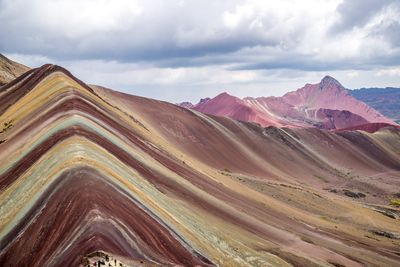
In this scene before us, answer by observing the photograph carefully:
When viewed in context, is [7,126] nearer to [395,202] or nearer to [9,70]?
[9,70]

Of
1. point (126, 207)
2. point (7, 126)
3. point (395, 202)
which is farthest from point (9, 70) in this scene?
point (126, 207)

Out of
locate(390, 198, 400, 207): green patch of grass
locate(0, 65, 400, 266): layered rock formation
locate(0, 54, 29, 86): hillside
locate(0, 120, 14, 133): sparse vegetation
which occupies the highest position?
locate(0, 54, 29, 86): hillside

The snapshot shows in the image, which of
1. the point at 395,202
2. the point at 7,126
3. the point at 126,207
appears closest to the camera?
the point at 126,207

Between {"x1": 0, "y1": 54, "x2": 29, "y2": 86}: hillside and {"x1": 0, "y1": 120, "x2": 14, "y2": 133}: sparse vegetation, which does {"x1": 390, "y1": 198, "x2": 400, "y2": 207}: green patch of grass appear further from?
{"x1": 0, "y1": 54, "x2": 29, "y2": 86}: hillside

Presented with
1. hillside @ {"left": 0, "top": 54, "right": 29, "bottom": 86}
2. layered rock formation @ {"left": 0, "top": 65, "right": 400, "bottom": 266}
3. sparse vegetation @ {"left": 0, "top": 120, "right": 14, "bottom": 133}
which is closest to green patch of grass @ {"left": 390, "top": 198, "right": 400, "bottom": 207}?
layered rock formation @ {"left": 0, "top": 65, "right": 400, "bottom": 266}

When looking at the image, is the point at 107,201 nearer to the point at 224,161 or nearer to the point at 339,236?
the point at 339,236

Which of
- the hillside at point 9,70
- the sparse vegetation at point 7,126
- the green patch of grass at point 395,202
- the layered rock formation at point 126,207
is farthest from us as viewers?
the green patch of grass at point 395,202

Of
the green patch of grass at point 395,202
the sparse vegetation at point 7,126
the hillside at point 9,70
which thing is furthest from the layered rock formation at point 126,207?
the hillside at point 9,70

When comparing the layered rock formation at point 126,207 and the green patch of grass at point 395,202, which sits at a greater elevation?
the layered rock formation at point 126,207

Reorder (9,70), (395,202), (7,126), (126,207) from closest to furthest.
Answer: (126,207) < (7,126) < (395,202) < (9,70)

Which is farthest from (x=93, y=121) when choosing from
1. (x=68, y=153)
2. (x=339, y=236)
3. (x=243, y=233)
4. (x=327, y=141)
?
(x=327, y=141)

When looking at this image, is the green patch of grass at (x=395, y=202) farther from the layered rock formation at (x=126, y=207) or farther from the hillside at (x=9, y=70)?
the hillside at (x=9, y=70)

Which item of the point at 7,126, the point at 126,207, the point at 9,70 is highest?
the point at 9,70

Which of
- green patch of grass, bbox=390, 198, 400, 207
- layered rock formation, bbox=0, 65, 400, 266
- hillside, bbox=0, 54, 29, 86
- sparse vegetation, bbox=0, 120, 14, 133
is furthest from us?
green patch of grass, bbox=390, 198, 400, 207
